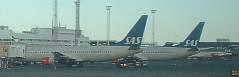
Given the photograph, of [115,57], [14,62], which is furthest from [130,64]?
[14,62]

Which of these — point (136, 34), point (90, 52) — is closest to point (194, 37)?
point (136, 34)

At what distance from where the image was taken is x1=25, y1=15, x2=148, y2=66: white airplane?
69.4 meters

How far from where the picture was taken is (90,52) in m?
70.9

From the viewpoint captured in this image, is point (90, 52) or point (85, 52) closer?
point (90, 52)

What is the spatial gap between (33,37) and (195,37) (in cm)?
11116

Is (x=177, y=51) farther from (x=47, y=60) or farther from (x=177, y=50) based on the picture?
(x=47, y=60)

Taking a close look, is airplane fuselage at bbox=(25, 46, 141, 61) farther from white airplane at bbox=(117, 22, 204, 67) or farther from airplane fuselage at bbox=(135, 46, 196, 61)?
airplane fuselage at bbox=(135, 46, 196, 61)

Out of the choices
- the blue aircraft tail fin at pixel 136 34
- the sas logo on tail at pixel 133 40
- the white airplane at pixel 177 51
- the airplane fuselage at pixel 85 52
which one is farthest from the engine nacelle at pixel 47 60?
the white airplane at pixel 177 51

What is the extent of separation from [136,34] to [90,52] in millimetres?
6662

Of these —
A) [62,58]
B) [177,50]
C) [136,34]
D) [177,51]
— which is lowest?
[62,58]

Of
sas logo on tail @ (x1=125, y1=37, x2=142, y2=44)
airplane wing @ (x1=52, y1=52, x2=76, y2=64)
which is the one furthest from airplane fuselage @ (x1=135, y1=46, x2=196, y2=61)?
airplane wing @ (x1=52, y1=52, x2=76, y2=64)

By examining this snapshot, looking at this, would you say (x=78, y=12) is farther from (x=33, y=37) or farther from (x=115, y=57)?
(x=115, y=57)

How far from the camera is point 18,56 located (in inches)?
2874

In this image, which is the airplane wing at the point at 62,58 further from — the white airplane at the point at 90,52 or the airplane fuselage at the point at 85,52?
the airplane fuselage at the point at 85,52
